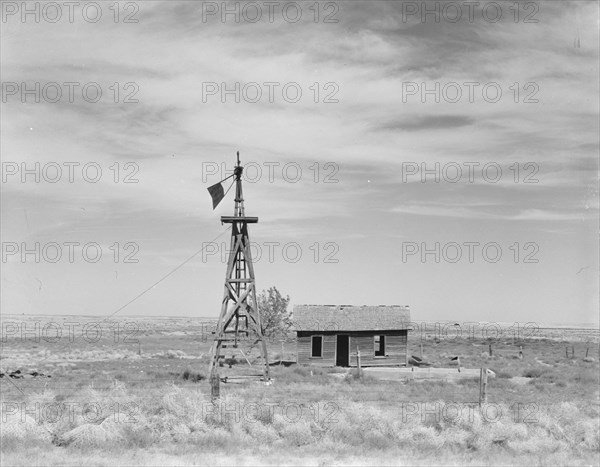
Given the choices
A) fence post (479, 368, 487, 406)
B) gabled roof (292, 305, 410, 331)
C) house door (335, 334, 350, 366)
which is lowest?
house door (335, 334, 350, 366)

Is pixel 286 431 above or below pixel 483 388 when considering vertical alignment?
below

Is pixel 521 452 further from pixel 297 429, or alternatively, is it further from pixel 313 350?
pixel 313 350

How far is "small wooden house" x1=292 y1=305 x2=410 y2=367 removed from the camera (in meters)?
25.4

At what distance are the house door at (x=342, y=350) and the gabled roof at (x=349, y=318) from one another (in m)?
0.66

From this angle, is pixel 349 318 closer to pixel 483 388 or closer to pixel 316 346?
pixel 316 346

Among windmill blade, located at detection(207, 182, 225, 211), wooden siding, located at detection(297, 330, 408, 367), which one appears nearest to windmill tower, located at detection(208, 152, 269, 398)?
windmill blade, located at detection(207, 182, 225, 211)

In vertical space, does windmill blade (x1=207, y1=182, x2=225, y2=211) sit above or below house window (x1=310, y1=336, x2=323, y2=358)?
above

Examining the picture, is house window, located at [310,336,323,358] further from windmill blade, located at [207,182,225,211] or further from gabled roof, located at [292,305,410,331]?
windmill blade, located at [207,182,225,211]

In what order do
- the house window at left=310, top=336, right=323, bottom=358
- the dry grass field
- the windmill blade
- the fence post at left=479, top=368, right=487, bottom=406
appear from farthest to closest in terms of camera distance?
the house window at left=310, top=336, right=323, bottom=358 < the windmill blade < the fence post at left=479, top=368, right=487, bottom=406 < the dry grass field

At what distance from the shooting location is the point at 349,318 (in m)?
25.7

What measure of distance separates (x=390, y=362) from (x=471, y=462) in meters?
16.4

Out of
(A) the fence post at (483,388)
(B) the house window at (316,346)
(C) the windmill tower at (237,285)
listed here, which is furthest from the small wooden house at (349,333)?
(A) the fence post at (483,388)

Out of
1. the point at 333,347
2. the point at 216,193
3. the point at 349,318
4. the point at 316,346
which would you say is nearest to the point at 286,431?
the point at 216,193

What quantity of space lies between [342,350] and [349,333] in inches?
69.2
